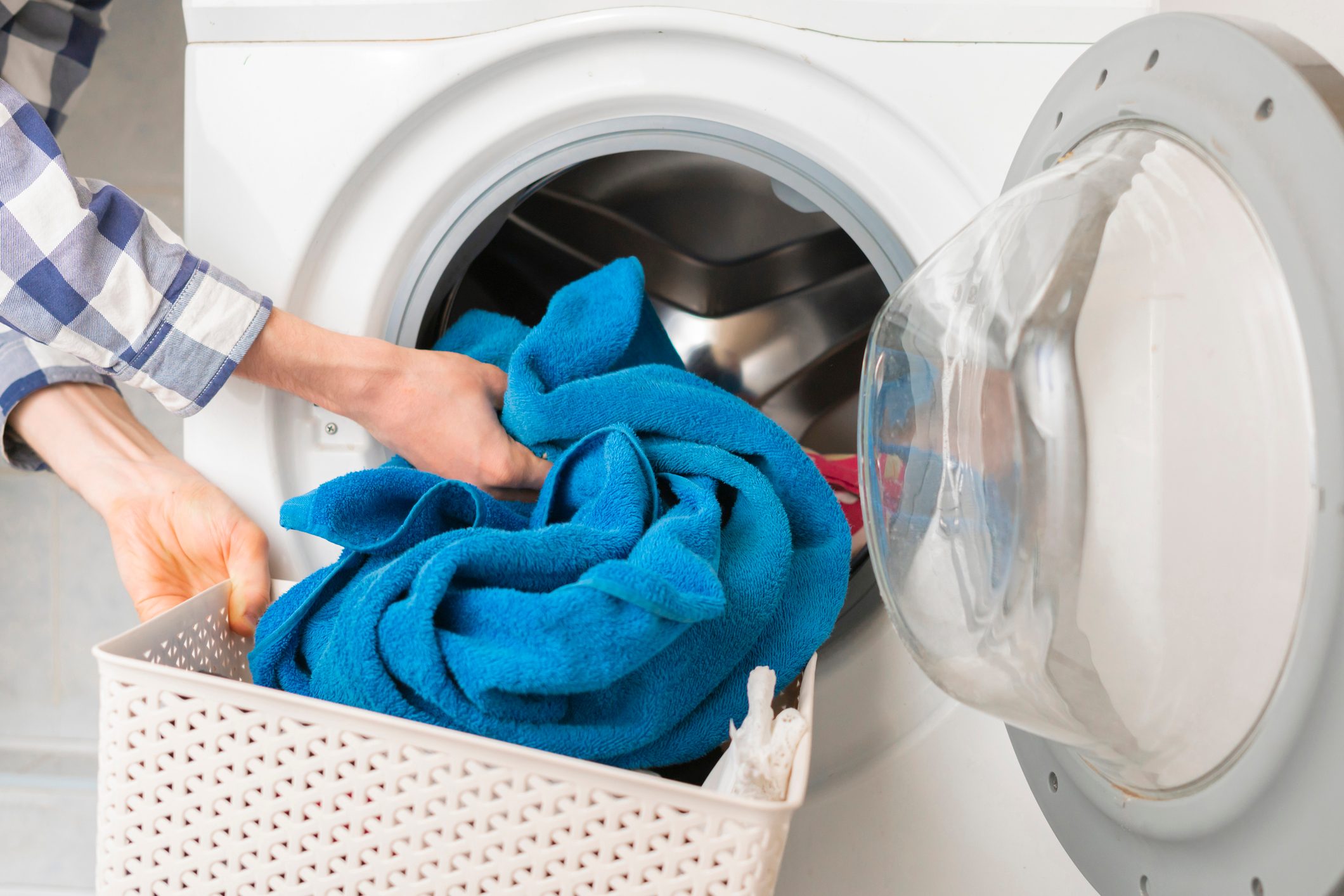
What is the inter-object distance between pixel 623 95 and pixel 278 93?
0.27 m

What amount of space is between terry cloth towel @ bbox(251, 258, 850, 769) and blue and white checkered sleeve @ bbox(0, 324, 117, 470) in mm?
332

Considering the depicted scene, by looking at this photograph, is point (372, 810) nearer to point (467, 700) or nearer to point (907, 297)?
point (467, 700)

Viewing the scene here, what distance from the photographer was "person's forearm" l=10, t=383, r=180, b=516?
73 centimetres

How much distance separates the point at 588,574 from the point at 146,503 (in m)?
0.50

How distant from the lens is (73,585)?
4.07 ft

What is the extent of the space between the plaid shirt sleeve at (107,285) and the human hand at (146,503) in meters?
0.11

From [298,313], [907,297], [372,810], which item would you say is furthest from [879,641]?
[298,313]

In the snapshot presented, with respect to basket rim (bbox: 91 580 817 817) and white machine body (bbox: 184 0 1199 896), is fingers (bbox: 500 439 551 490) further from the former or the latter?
basket rim (bbox: 91 580 817 817)

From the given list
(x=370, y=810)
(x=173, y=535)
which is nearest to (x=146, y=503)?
(x=173, y=535)

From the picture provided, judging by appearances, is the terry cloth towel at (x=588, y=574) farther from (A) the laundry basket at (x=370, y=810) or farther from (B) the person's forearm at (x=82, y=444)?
(B) the person's forearm at (x=82, y=444)

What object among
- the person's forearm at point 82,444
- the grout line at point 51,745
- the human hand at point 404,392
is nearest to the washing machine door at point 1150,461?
the human hand at point 404,392

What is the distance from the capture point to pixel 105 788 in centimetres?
43

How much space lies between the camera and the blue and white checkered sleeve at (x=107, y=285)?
1.77 feet

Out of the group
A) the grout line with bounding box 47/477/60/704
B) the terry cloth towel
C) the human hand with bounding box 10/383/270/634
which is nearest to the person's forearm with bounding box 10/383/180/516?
the human hand with bounding box 10/383/270/634
